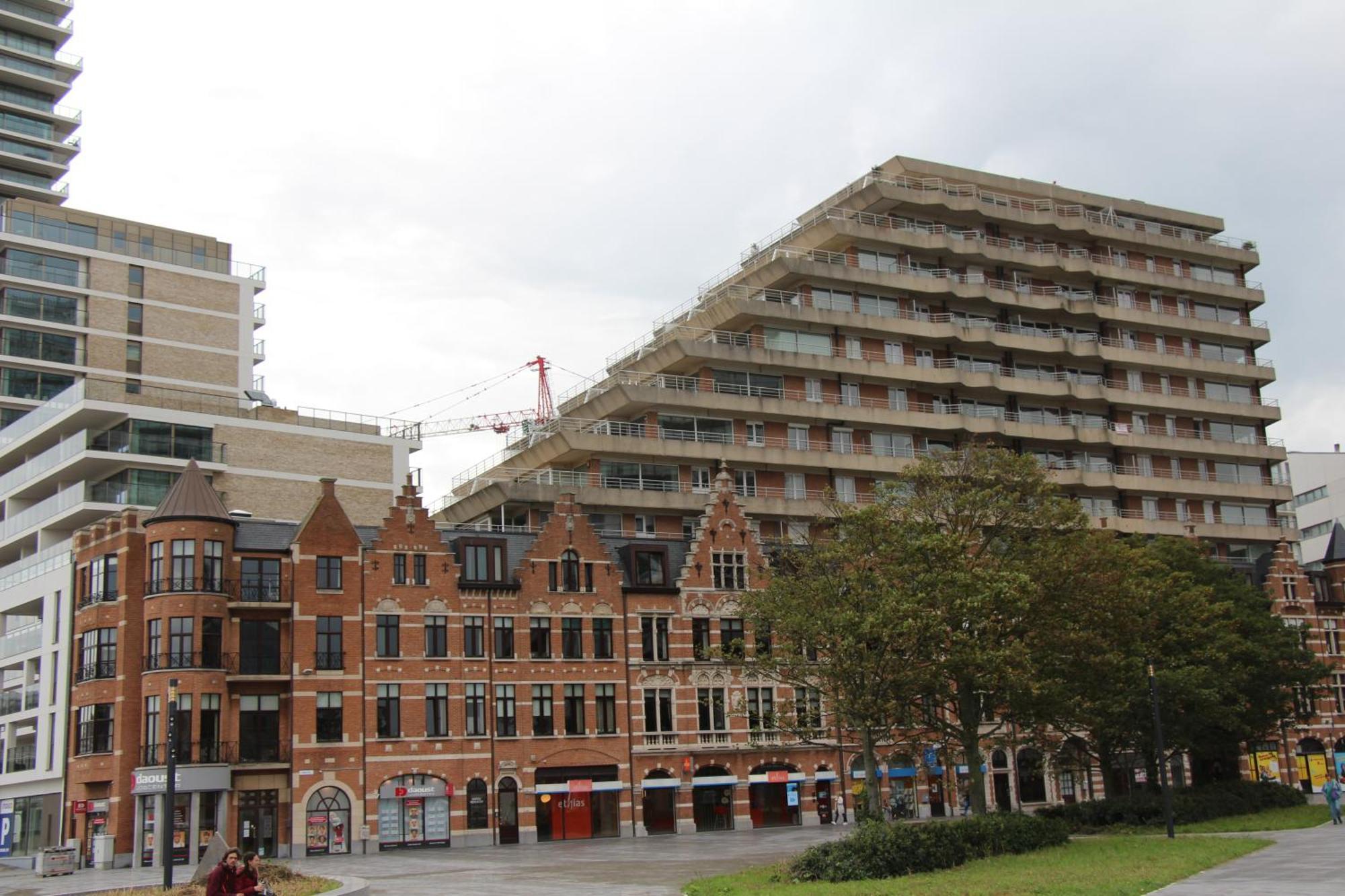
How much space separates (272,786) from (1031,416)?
6135 cm

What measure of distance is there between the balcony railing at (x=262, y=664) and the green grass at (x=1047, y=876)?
1246 inches

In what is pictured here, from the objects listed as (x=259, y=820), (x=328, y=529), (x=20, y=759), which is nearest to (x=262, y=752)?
(x=259, y=820)

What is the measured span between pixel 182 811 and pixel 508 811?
1509 cm

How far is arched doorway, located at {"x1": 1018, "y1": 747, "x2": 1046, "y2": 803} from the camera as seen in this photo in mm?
82575

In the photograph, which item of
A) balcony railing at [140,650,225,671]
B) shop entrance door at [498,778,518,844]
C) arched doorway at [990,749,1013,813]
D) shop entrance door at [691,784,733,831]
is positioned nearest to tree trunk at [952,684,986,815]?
shop entrance door at [691,784,733,831]

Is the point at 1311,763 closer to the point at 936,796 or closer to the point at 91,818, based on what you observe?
the point at 936,796

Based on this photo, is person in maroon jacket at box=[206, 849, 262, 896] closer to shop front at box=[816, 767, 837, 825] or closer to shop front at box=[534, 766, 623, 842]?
shop front at box=[534, 766, 623, 842]

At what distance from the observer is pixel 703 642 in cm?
7369

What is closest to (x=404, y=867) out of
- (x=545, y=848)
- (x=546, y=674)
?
(x=545, y=848)

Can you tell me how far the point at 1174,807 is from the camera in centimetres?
5759

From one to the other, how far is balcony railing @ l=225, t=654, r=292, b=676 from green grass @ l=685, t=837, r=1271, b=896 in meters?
31.6

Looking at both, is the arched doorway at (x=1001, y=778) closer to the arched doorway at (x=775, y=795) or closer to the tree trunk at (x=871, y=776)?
the arched doorway at (x=775, y=795)

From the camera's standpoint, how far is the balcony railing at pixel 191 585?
6341 cm

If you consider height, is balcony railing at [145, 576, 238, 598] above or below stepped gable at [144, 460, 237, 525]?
below
